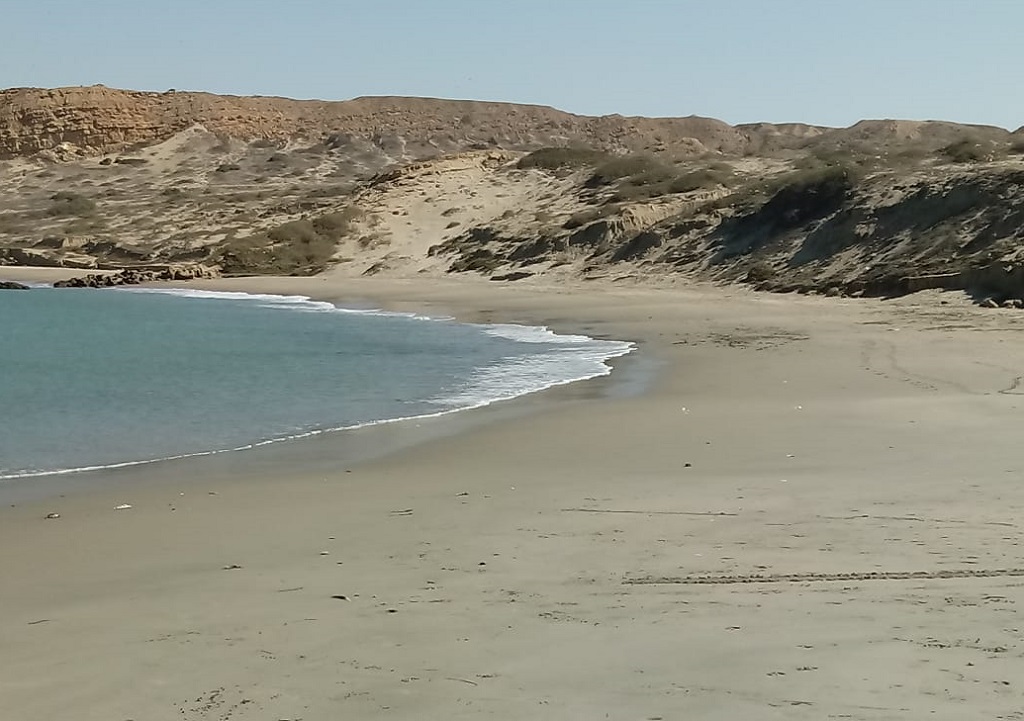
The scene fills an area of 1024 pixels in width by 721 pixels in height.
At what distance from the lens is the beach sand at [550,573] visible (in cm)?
373

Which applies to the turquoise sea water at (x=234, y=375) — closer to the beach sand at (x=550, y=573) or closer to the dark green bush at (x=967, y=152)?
the beach sand at (x=550, y=573)

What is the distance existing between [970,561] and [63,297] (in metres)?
31.1

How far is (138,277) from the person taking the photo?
38719 millimetres

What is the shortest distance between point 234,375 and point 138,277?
25723 millimetres

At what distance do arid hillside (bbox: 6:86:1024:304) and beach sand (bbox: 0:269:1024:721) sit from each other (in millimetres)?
12786

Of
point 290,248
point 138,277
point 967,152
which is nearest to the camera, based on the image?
point 967,152

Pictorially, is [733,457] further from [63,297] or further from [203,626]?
[63,297]

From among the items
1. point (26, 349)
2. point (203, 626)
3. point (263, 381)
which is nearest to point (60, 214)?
point (26, 349)

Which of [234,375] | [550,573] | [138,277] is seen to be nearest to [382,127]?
[138,277]

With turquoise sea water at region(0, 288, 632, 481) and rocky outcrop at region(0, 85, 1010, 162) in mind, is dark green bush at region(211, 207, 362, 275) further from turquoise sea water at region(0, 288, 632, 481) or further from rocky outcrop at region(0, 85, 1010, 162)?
rocky outcrop at region(0, 85, 1010, 162)

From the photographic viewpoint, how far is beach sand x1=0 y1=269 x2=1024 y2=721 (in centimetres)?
373

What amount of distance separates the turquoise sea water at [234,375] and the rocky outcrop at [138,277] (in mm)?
12708

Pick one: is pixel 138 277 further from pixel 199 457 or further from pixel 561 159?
pixel 199 457

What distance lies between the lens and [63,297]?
32688 mm
